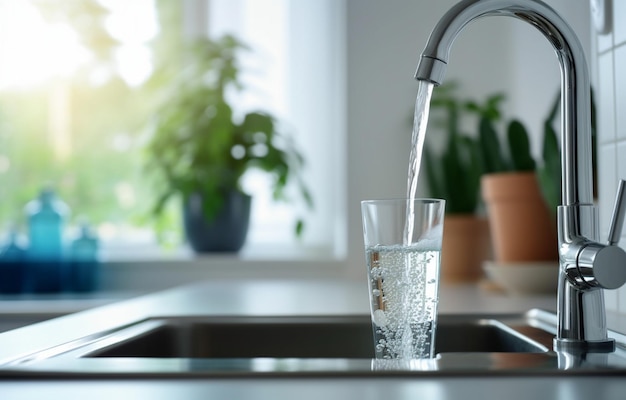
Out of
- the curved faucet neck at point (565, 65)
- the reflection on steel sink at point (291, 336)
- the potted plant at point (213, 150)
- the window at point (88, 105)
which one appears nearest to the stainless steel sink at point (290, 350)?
the reflection on steel sink at point (291, 336)

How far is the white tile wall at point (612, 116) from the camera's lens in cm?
94

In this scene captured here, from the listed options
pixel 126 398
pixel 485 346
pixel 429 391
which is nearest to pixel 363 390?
pixel 429 391

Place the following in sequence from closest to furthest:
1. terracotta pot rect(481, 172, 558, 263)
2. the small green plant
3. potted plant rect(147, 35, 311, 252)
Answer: the small green plant → terracotta pot rect(481, 172, 558, 263) → potted plant rect(147, 35, 311, 252)

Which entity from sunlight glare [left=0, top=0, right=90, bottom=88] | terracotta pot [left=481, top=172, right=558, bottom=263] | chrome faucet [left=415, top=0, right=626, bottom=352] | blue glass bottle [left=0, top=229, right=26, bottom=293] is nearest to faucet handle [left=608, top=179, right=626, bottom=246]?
chrome faucet [left=415, top=0, right=626, bottom=352]

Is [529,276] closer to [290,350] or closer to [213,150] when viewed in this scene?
[290,350]

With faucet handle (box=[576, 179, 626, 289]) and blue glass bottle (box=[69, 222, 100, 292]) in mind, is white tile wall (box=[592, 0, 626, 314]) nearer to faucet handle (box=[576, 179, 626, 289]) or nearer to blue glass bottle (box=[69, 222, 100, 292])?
faucet handle (box=[576, 179, 626, 289])

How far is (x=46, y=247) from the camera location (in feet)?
7.65

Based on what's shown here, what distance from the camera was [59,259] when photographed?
2330 millimetres

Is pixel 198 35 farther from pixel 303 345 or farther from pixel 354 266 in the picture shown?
pixel 303 345

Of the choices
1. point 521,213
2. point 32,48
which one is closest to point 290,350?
point 521,213

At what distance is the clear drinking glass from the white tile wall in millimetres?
352

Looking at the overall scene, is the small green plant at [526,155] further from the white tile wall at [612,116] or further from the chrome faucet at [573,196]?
the chrome faucet at [573,196]

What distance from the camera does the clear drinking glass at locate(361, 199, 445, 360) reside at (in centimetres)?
68

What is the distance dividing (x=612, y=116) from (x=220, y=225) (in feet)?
5.03
